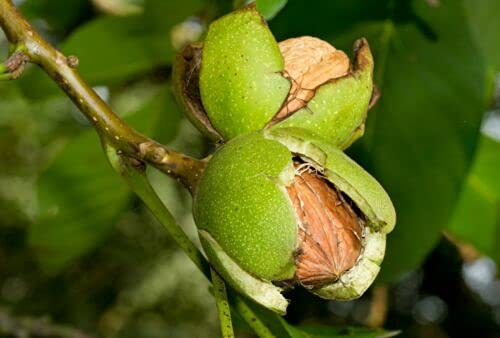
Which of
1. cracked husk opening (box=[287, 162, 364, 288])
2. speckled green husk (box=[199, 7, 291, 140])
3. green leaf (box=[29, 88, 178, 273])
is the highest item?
speckled green husk (box=[199, 7, 291, 140])

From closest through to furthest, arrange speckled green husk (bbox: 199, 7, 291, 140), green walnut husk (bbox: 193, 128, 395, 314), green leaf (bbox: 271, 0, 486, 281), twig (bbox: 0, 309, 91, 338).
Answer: green walnut husk (bbox: 193, 128, 395, 314) → speckled green husk (bbox: 199, 7, 291, 140) → green leaf (bbox: 271, 0, 486, 281) → twig (bbox: 0, 309, 91, 338)

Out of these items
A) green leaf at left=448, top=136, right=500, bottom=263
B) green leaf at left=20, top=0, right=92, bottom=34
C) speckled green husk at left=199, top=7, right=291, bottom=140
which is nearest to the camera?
speckled green husk at left=199, top=7, right=291, bottom=140

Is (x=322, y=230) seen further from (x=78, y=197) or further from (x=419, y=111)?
(x=78, y=197)

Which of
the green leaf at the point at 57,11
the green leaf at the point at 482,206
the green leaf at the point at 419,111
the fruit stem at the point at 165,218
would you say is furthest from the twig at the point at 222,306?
the green leaf at the point at 57,11

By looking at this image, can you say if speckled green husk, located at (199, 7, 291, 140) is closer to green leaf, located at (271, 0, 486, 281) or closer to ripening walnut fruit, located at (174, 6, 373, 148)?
ripening walnut fruit, located at (174, 6, 373, 148)

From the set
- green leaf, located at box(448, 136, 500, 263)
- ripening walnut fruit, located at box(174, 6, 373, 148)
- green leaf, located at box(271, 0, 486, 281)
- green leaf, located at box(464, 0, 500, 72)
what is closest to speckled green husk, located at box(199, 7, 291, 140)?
ripening walnut fruit, located at box(174, 6, 373, 148)

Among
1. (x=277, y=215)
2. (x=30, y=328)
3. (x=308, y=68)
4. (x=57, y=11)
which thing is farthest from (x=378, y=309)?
(x=277, y=215)

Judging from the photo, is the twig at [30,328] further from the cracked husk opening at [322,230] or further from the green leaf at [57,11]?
the cracked husk opening at [322,230]
